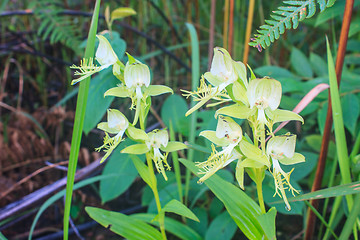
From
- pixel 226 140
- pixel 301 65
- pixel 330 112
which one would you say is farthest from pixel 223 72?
pixel 301 65

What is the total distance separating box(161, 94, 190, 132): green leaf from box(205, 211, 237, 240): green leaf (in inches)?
13.2

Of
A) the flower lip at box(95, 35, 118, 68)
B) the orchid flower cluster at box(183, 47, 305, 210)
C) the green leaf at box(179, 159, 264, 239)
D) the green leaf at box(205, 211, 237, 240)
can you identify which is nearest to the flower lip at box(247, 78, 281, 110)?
the orchid flower cluster at box(183, 47, 305, 210)

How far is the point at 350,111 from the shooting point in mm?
864

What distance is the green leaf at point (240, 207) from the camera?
53 centimetres

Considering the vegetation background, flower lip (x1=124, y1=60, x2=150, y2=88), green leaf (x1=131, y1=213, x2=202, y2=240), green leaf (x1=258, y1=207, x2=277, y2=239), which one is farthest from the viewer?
the vegetation background

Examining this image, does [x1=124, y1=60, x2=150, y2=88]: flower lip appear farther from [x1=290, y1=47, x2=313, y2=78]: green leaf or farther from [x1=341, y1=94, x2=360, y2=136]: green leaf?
[x1=290, y1=47, x2=313, y2=78]: green leaf

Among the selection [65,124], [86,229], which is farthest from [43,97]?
[86,229]

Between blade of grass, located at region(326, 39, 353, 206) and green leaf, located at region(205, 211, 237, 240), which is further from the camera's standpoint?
green leaf, located at region(205, 211, 237, 240)

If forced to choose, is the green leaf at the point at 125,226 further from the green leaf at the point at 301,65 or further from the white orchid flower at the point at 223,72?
the green leaf at the point at 301,65

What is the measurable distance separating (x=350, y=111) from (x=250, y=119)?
0.52 m

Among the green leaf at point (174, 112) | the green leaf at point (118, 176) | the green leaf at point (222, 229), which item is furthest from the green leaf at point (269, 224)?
the green leaf at point (174, 112)

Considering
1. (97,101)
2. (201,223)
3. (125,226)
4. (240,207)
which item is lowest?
(201,223)

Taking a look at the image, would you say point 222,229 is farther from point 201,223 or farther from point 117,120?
point 117,120

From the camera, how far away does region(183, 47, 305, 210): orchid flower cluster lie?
453 millimetres
